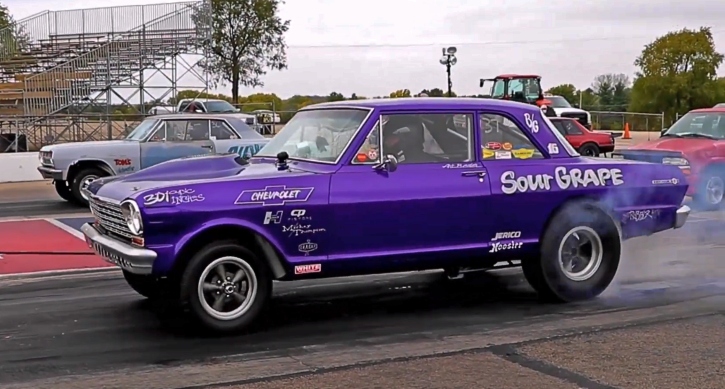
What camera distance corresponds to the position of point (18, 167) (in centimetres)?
2102

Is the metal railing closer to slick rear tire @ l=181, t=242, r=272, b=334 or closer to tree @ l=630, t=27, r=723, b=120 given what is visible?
slick rear tire @ l=181, t=242, r=272, b=334

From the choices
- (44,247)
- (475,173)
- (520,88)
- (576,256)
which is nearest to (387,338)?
(475,173)

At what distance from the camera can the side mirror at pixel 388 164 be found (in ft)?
21.8

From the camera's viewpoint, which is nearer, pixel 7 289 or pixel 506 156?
pixel 506 156

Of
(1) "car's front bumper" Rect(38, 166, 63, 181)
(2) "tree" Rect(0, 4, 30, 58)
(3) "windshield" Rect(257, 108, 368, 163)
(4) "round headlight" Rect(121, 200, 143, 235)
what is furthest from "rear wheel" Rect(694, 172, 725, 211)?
(2) "tree" Rect(0, 4, 30, 58)

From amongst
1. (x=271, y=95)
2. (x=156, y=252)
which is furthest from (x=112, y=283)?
(x=271, y=95)

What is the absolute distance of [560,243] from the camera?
7.30 metres

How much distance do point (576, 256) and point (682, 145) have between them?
24.9ft

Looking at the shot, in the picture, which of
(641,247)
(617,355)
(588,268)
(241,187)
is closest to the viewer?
(617,355)

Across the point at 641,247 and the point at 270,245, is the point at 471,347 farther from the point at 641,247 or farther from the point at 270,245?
the point at 641,247

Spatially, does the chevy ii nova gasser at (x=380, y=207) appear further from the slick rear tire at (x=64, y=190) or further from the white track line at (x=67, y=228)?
the slick rear tire at (x=64, y=190)

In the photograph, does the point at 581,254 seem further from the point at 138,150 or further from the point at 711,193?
the point at 138,150

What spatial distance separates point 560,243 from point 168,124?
929cm

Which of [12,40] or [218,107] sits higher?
[12,40]
